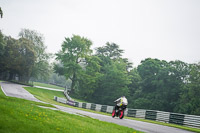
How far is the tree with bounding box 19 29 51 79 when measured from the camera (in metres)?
62.1

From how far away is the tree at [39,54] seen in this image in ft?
204

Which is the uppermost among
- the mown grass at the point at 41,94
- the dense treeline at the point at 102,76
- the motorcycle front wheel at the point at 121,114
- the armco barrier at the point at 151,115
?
the dense treeline at the point at 102,76

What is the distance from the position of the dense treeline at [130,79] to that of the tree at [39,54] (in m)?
5.62

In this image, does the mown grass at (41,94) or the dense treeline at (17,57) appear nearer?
the mown grass at (41,94)

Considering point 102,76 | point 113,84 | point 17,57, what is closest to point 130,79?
point 113,84

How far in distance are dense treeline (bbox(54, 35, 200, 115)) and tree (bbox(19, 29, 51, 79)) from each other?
18.4 ft

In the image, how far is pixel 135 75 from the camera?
6350 centimetres

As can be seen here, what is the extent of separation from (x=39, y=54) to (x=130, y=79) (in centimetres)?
2854

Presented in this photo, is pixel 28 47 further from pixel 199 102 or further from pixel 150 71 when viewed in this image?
pixel 199 102

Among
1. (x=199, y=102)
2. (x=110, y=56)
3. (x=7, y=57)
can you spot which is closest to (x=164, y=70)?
(x=199, y=102)

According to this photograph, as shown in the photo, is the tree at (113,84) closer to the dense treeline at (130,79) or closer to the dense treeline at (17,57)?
the dense treeline at (130,79)

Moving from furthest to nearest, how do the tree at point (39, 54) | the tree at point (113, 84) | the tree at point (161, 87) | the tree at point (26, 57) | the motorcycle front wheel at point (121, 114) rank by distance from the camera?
the tree at point (39, 54), the tree at point (113, 84), the tree at point (26, 57), the tree at point (161, 87), the motorcycle front wheel at point (121, 114)

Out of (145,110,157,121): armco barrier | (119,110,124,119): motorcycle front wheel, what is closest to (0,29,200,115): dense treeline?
(145,110,157,121): armco barrier

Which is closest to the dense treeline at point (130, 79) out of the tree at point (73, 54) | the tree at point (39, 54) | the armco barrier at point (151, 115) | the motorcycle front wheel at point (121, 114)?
the tree at point (73, 54)
